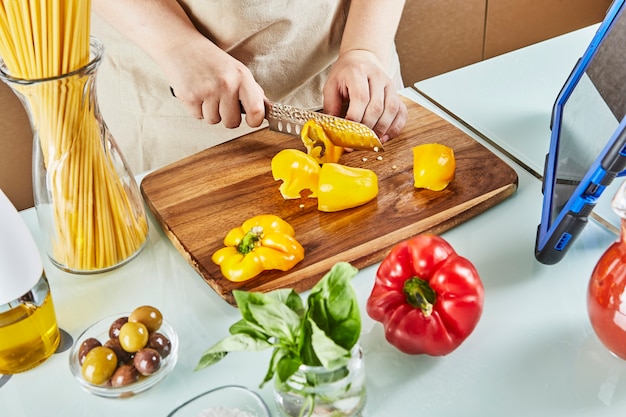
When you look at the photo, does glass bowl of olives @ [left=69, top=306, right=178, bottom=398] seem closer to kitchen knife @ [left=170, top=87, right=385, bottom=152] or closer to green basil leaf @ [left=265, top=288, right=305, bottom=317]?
green basil leaf @ [left=265, top=288, right=305, bottom=317]

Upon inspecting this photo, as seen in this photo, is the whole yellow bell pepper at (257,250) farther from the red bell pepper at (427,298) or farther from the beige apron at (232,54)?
the beige apron at (232,54)

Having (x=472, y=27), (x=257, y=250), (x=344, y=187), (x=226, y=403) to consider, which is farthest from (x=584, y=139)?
(x=472, y=27)

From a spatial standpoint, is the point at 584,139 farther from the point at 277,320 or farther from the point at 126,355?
the point at 126,355

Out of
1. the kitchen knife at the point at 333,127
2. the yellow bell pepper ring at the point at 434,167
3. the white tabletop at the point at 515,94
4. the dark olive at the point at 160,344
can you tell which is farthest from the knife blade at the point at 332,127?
the dark olive at the point at 160,344

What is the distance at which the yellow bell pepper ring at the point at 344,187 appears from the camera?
1072 millimetres

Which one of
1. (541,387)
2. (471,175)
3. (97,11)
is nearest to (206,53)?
(97,11)

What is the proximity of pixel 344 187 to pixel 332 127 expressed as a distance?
14 centimetres

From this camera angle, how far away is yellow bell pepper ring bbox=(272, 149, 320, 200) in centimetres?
111

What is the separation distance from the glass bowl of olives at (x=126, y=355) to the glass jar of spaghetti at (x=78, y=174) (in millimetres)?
148

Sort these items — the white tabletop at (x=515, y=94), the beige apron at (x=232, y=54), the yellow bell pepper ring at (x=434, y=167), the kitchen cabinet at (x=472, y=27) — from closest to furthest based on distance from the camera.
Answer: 1. the yellow bell pepper ring at (x=434, y=167)
2. the white tabletop at (x=515, y=94)
3. the beige apron at (x=232, y=54)
4. the kitchen cabinet at (x=472, y=27)

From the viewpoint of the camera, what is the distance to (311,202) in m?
1.12

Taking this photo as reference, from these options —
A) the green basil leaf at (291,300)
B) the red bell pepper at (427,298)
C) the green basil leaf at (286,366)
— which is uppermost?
the green basil leaf at (291,300)

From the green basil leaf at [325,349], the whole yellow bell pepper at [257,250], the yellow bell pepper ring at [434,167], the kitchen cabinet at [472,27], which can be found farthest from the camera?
the kitchen cabinet at [472,27]

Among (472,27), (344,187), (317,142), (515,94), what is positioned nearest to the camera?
(344,187)
